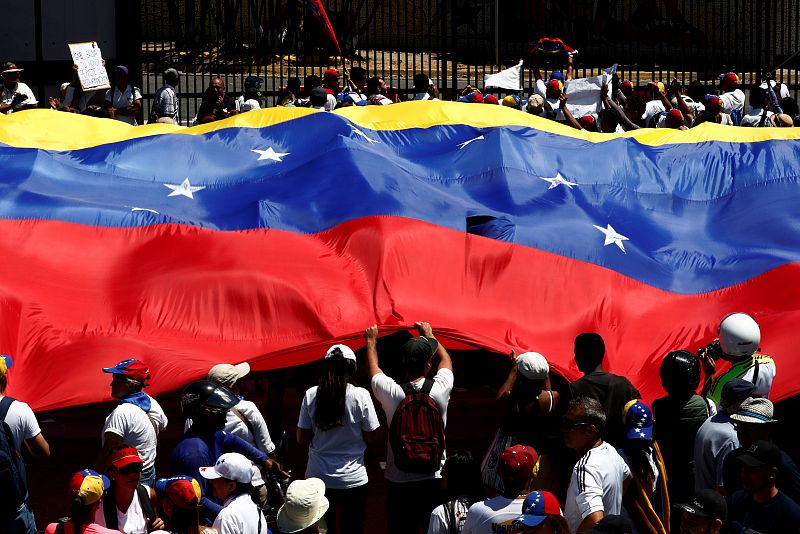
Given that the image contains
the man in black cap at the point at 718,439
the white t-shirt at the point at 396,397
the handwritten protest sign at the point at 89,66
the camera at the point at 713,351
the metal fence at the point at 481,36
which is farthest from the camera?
the metal fence at the point at 481,36

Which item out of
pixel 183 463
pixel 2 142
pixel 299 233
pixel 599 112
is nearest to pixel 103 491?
pixel 183 463

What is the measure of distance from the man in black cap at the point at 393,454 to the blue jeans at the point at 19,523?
1.80m

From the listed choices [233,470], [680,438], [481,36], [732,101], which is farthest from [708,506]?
[481,36]

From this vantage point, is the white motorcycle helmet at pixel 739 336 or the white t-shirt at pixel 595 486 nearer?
the white t-shirt at pixel 595 486

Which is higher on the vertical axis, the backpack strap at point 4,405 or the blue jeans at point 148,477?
the backpack strap at point 4,405

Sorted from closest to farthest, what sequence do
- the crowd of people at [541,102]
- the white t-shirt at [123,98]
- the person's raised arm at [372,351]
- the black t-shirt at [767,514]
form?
the black t-shirt at [767,514]
the person's raised arm at [372,351]
the crowd of people at [541,102]
the white t-shirt at [123,98]

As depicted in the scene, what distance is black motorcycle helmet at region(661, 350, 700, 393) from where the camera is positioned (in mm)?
7078

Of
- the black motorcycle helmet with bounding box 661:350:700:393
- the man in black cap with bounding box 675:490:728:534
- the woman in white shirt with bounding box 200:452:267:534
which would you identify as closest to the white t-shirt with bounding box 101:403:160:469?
the woman in white shirt with bounding box 200:452:267:534

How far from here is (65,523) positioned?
5.73m

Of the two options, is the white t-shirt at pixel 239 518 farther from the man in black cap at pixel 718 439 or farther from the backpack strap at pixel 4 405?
the man in black cap at pixel 718 439

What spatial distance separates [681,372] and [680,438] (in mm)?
327

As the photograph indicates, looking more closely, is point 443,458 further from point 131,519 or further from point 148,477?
point 131,519

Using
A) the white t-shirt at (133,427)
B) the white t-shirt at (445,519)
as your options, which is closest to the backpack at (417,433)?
the white t-shirt at (445,519)

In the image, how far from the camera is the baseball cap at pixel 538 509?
5.27 metres
